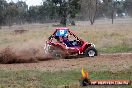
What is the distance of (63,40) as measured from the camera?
18688 mm

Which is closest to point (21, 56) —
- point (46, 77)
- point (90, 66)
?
point (90, 66)

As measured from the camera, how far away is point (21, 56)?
57.4ft

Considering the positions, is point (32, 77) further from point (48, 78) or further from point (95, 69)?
point (95, 69)

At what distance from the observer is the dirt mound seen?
55.6ft

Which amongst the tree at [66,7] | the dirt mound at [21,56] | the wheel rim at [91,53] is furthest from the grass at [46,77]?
the tree at [66,7]

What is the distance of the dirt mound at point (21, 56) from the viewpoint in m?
16.9

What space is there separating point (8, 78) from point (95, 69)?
3.54m

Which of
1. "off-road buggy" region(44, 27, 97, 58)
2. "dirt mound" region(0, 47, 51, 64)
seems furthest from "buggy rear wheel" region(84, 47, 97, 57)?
"dirt mound" region(0, 47, 51, 64)

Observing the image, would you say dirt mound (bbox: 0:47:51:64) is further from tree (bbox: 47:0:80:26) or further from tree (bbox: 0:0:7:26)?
tree (bbox: 0:0:7:26)

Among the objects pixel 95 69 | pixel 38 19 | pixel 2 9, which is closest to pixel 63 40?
pixel 95 69

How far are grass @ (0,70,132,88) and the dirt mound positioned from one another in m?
3.05

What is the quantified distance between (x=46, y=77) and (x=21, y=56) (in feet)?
18.4

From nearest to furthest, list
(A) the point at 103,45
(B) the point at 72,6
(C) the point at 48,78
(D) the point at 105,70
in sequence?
1. (C) the point at 48,78
2. (D) the point at 105,70
3. (A) the point at 103,45
4. (B) the point at 72,6

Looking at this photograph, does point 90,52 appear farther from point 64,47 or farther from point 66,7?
point 66,7
